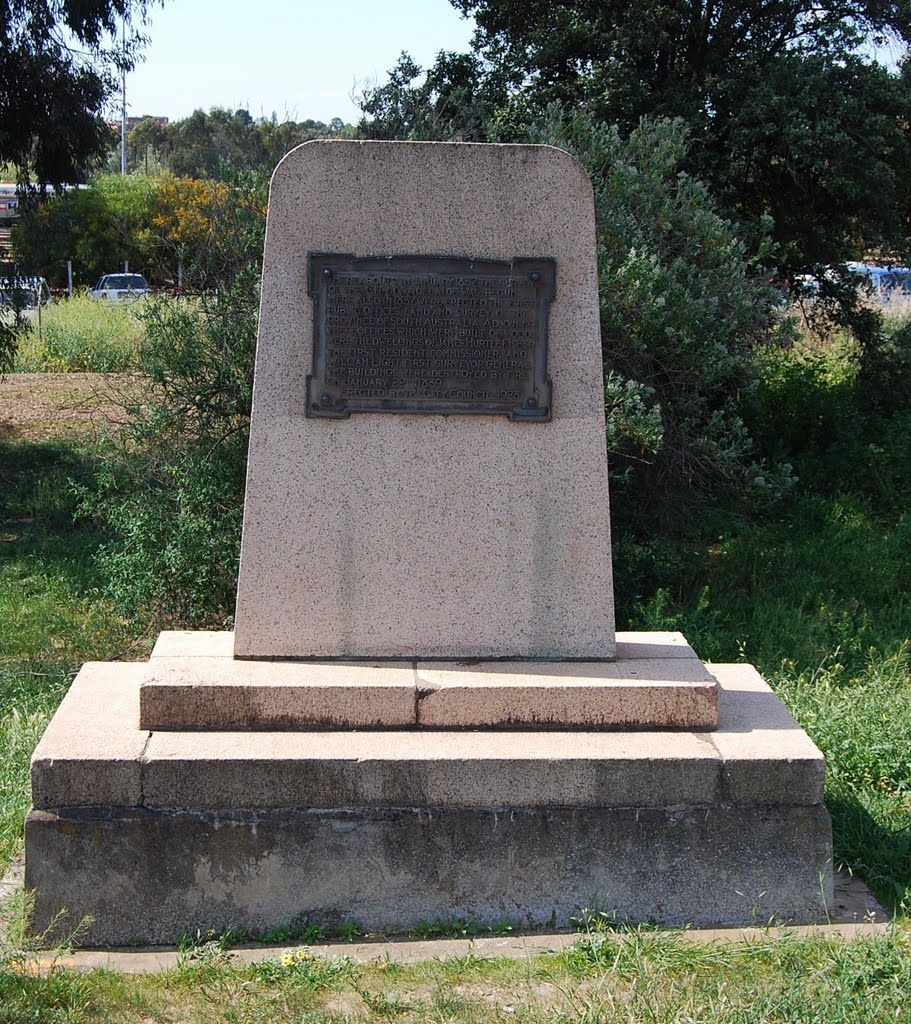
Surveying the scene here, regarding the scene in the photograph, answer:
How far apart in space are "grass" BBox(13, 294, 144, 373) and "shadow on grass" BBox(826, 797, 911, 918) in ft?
39.0

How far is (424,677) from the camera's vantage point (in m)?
4.05

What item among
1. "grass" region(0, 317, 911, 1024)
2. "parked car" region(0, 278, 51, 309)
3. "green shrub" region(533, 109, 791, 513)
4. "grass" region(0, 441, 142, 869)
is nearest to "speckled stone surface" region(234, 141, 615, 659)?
"grass" region(0, 317, 911, 1024)

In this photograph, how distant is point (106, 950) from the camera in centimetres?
375

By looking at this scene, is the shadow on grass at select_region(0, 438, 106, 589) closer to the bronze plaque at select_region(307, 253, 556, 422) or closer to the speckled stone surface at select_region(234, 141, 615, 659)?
the speckled stone surface at select_region(234, 141, 615, 659)

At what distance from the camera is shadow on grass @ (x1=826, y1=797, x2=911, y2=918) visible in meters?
4.10

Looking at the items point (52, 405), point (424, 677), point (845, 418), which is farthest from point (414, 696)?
point (52, 405)

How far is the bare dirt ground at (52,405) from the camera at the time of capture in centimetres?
1187

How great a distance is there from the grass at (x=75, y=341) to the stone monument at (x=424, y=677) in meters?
11.3

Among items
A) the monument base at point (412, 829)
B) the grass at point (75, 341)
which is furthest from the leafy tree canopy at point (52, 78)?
the monument base at point (412, 829)

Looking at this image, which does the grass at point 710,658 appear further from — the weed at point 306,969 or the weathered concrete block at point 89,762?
the weathered concrete block at point 89,762

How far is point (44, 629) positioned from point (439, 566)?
3.61 metres

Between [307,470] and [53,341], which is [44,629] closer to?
[307,470]

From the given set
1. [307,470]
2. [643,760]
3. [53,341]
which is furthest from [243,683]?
[53,341]

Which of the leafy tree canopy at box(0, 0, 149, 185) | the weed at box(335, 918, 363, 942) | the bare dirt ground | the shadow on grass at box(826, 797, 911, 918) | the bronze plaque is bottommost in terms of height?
the weed at box(335, 918, 363, 942)
